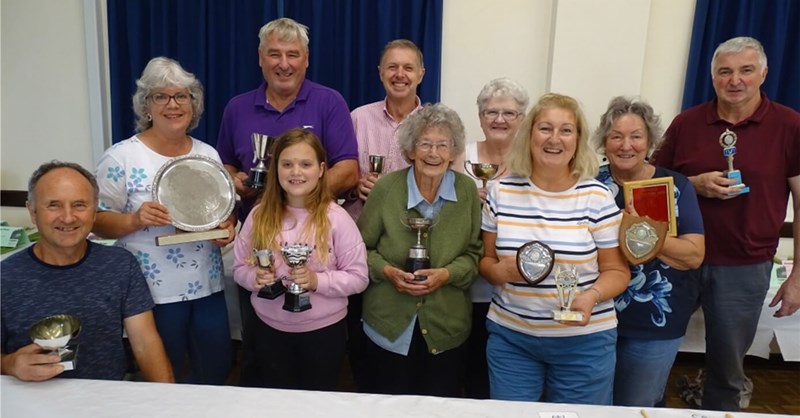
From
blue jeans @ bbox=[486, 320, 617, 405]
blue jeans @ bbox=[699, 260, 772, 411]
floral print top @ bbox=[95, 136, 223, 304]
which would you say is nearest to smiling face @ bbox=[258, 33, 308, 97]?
floral print top @ bbox=[95, 136, 223, 304]

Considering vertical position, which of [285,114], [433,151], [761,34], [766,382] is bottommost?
[766,382]

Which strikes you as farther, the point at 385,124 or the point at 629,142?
the point at 385,124

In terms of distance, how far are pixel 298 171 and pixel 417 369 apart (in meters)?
0.98

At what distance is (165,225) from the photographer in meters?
2.14

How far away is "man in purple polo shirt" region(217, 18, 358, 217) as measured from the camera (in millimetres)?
2568

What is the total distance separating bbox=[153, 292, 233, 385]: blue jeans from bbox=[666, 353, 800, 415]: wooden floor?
2.82 m

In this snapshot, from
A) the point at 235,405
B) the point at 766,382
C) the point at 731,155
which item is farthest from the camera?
the point at 766,382

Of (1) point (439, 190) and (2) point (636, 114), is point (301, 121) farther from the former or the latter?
(2) point (636, 114)

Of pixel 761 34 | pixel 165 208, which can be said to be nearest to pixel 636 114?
pixel 165 208

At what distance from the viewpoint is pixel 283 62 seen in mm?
2562

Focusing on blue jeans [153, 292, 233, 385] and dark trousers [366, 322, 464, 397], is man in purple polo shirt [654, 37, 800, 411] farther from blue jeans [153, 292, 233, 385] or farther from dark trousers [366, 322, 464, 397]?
blue jeans [153, 292, 233, 385]

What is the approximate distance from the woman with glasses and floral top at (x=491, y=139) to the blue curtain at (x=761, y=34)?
6.93ft

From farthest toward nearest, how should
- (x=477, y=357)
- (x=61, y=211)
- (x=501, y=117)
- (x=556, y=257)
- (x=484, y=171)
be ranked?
(x=477, y=357) < (x=501, y=117) < (x=484, y=171) < (x=556, y=257) < (x=61, y=211)

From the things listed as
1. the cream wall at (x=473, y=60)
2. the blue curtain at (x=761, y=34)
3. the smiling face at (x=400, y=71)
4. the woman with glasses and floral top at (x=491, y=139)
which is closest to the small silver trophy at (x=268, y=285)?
the woman with glasses and floral top at (x=491, y=139)
